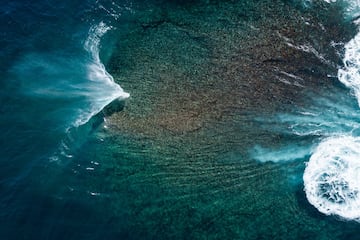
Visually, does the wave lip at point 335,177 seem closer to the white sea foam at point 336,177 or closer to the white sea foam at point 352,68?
the white sea foam at point 336,177

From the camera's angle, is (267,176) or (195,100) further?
(195,100)

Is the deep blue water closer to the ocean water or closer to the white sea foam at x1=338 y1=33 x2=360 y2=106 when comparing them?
the ocean water

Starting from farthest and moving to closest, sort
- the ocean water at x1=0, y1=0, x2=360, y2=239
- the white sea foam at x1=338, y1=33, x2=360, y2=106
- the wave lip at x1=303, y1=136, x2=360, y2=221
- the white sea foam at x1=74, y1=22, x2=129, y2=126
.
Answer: the white sea foam at x1=338, y1=33, x2=360, y2=106 → the white sea foam at x1=74, y1=22, x2=129, y2=126 → the wave lip at x1=303, y1=136, x2=360, y2=221 → the ocean water at x1=0, y1=0, x2=360, y2=239

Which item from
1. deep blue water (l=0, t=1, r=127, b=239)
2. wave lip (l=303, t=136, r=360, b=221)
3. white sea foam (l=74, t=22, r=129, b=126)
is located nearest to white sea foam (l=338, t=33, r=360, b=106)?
wave lip (l=303, t=136, r=360, b=221)

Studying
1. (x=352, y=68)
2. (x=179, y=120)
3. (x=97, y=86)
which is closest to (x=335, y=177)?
(x=352, y=68)

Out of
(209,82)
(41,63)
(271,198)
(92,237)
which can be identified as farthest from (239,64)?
(92,237)

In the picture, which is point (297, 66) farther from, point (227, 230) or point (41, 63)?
point (41, 63)
